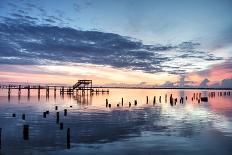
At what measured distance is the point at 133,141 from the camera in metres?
24.6

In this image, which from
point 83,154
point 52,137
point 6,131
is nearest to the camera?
point 83,154

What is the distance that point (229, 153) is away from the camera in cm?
2109

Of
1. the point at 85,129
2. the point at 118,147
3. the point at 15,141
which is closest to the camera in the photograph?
the point at 118,147

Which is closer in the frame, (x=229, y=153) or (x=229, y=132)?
(x=229, y=153)

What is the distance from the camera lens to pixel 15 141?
24000 mm

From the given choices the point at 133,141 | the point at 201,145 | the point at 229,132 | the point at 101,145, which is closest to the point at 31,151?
the point at 101,145

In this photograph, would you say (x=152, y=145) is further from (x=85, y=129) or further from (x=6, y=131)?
(x=6, y=131)

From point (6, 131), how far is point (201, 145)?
1738 centimetres

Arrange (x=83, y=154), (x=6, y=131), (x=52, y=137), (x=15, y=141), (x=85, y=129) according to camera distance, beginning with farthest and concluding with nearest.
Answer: (x=85, y=129)
(x=6, y=131)
(x=52, y=137)
(x=15, y=141)
(x=83, y=154)

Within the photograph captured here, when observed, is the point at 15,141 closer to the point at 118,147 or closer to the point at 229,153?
the point at 118,147

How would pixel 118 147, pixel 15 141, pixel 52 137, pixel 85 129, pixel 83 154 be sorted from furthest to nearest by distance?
pixel 85 129
pixel 52 137
pixel 15 141
pixel 118 147
pixel 83 154

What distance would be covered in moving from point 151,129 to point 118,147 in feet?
30.2

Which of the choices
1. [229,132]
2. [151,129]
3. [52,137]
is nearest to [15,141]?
[52,137]

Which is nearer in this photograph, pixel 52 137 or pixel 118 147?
pixel 118 147
